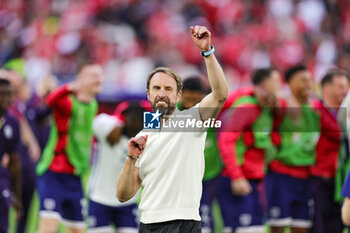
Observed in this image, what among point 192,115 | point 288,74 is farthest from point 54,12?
point 192,115

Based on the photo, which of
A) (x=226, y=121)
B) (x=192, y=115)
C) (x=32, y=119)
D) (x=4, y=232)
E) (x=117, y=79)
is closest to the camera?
(x=192, y=115)

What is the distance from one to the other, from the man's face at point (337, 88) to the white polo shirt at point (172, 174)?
3.49m

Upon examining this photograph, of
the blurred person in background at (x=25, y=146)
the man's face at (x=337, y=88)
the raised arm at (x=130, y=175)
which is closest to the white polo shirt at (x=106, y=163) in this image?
the blurred person in background at (x=25, y=146)

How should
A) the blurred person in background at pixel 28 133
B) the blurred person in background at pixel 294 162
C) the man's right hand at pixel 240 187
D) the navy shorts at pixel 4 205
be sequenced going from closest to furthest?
the navy shorts at pixel 4 205
the man's right hand at pixel 240 187
the blurred person in background at pixel 294 162
the blurred person in background at pixel 28 133

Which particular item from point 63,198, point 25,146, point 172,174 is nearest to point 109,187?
point 63,198

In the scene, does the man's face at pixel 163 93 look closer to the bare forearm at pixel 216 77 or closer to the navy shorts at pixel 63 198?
the bare forearm at pixel 216 77

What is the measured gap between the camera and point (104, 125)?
270 inches

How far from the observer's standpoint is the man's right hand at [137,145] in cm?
356

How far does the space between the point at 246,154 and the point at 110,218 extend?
1.56 meters

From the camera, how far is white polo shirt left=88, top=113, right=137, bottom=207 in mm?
6879

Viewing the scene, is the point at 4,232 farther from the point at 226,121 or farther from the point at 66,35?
the point at 66,35

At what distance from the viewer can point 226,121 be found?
6.85 meters

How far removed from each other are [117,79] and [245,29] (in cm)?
396

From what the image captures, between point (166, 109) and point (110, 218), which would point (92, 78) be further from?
point (166, 109)
